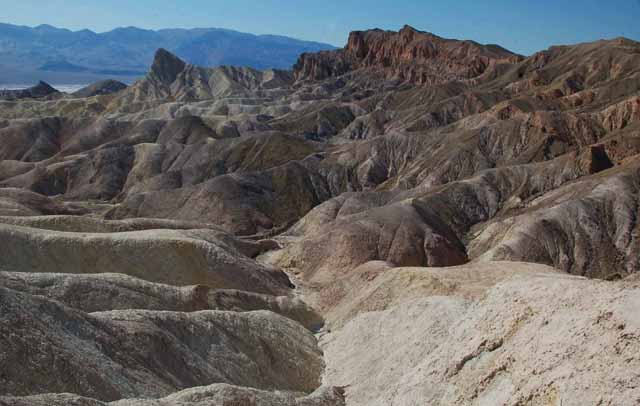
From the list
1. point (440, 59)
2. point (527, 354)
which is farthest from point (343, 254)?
point (440, 59)

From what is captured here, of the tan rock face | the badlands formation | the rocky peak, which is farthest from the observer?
the rocky peak

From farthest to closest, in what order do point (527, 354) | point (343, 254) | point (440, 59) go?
1. point (440, 59)
2. point (343, 254)
3. point (527, 354)

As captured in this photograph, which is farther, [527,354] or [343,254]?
[343,254]

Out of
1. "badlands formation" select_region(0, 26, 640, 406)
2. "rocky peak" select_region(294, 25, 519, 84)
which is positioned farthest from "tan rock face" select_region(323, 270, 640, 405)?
"rocky peak" select_region(294, 25, 519, 84)

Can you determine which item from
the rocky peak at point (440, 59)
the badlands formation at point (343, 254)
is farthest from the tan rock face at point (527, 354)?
the rocky peak at point (440, 59)

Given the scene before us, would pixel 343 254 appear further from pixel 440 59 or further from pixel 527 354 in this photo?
pixel 440 59

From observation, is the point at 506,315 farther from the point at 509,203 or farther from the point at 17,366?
the point at 509,203

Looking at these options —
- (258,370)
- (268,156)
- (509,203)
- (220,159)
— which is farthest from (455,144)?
(258,370)

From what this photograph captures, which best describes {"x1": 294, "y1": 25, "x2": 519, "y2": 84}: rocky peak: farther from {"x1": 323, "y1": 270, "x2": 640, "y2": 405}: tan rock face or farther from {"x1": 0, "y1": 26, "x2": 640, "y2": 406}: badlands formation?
{"x1": 323, "y1": 270, "x2": 640, "y2": 405}: tan rock face
